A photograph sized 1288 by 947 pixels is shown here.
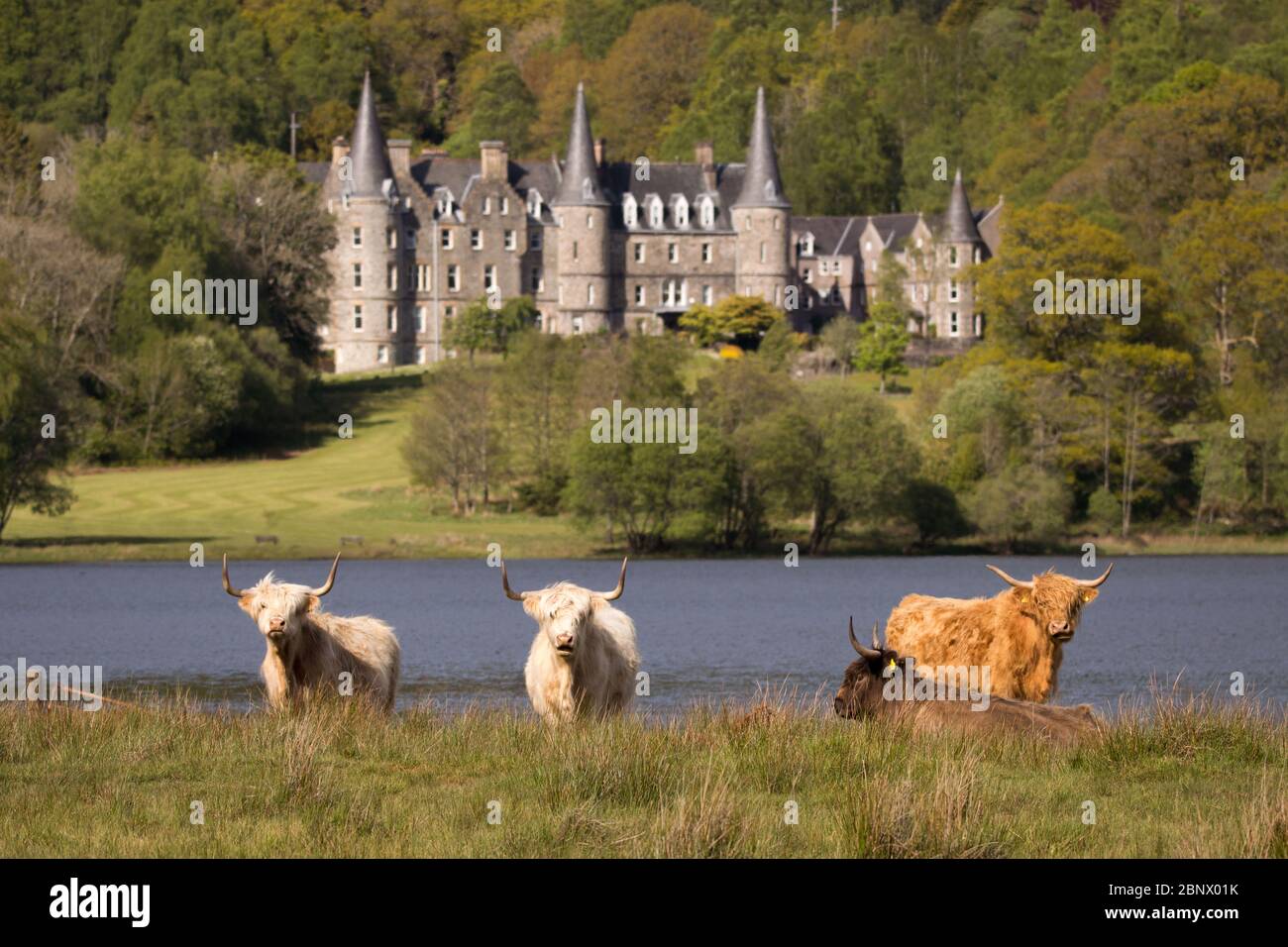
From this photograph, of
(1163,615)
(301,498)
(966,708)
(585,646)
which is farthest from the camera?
(301,498)

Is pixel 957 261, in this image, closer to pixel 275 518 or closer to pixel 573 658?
pixel 275 518

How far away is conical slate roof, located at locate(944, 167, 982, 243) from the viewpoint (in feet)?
384

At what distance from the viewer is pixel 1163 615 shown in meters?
45.8

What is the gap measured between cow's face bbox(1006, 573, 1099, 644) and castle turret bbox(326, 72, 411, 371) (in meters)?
98.2

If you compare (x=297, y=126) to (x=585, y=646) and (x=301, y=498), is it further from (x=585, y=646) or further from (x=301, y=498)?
(x=585, y=646)

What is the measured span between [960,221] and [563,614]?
10464 cm

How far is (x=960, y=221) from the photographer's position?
117562 mm

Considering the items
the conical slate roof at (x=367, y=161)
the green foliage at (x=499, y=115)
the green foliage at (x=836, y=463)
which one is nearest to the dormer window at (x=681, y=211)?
the conical slate roof at (x=367, y=161)

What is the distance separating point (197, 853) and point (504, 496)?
59.7 meters

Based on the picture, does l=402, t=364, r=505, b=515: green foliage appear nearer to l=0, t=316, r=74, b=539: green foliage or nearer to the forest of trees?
the forest of trees

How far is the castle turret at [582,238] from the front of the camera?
11462 cm

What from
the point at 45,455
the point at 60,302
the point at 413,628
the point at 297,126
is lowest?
the point at 413,628

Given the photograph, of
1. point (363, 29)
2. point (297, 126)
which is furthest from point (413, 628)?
point (363, 29)

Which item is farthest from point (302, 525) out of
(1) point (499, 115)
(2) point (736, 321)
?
(1) point (499, 115)
